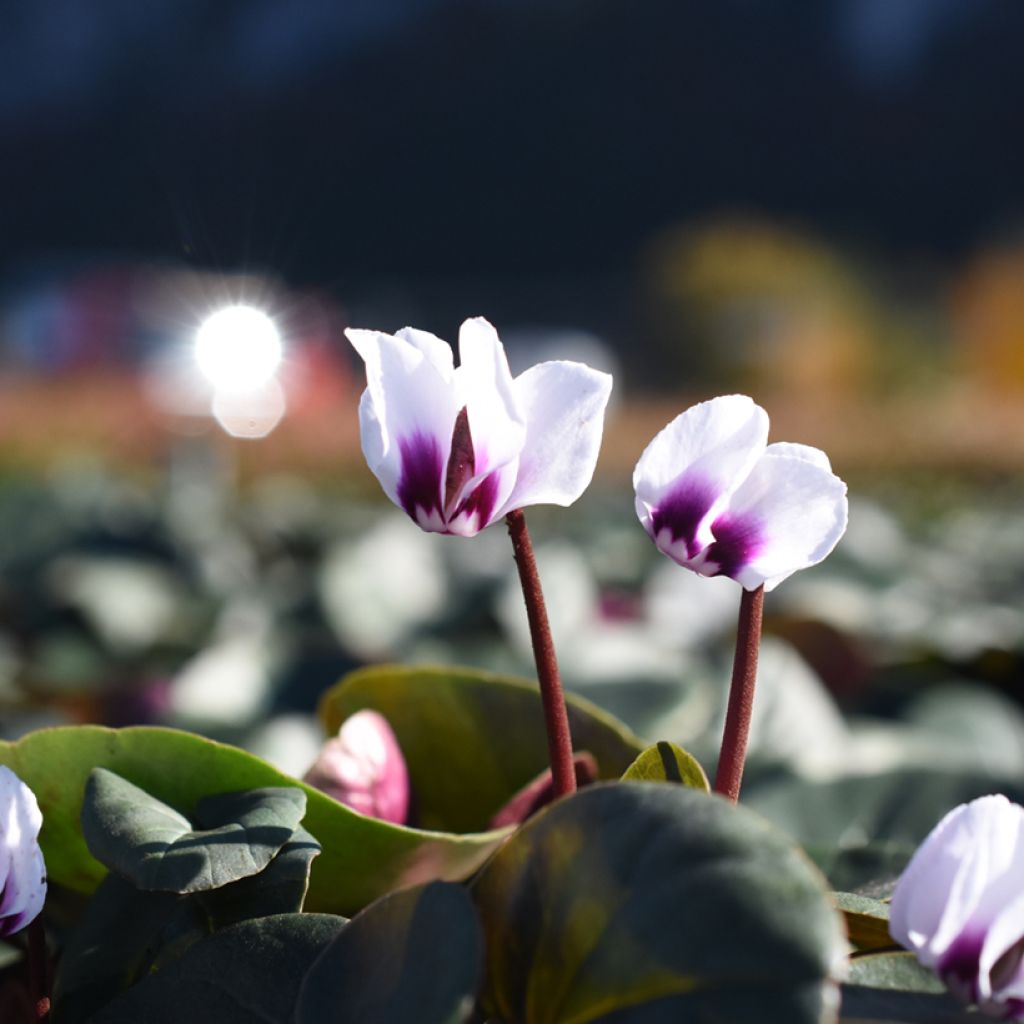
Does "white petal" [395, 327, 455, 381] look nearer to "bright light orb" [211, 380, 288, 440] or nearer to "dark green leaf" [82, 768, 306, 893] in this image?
"dark green leaf" [82, 768, 306, 893]

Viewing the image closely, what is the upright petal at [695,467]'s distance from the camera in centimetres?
41

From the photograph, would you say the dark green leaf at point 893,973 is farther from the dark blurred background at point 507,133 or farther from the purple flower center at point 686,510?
the dark blurred background at point 507,133

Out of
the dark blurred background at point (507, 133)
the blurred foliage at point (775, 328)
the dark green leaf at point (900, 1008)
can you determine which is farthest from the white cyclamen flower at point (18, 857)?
the dark blurred background at point (507, 133)

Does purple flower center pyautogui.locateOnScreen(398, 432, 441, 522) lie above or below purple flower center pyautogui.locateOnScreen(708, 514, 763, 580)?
above

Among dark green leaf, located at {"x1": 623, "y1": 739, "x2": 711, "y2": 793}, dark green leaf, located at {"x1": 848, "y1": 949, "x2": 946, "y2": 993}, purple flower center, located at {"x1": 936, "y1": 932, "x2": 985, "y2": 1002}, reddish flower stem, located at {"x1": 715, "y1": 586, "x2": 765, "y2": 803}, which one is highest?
reddish flower stem, located at {"x1": 715, "y1": 586, "x2": 765, "y2": 803}

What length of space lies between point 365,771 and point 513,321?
30.3 metres

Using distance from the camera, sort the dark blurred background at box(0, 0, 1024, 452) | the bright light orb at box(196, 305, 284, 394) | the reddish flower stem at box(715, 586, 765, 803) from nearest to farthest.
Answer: the reddish flower stem at box(715, 586, 765, 803) → the bright light orb at box(196, 305, 284, 394) → the dark blurred background at box(0, 0, 1024, 452)

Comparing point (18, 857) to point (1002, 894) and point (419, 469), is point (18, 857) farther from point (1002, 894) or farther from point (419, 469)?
point (1002, 894)

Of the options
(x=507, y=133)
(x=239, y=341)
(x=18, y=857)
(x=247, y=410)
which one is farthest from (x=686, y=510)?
(x=507, y=133)

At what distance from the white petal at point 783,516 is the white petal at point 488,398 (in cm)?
7

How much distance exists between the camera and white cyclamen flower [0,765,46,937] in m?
0.41

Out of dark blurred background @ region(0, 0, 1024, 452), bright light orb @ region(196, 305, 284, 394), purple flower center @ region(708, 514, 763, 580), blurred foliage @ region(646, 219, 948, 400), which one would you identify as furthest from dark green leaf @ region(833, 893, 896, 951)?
dark blurred background @ region(0, 0, 1024, 452)

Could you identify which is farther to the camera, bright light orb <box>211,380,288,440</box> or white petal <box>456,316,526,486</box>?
bright light orb <box>211,380,288,440</box>

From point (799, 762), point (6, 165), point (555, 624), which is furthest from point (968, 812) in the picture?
point (6, 165)
